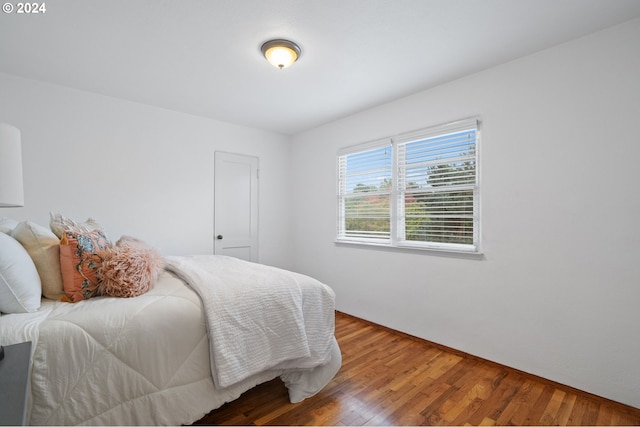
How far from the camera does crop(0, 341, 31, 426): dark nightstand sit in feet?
2.20

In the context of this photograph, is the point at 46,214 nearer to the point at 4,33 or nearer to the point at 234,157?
the point at 4,33

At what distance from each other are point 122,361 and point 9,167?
98 centimetres

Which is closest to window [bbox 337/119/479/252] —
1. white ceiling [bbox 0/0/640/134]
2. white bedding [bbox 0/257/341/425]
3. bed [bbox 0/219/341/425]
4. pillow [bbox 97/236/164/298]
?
white ceiling [bbox 0/0/640/134]

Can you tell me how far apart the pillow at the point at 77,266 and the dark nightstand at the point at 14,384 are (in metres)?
0.62

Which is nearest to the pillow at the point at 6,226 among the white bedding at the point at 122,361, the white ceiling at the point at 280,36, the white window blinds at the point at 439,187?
the white bedding at the point at 122,361

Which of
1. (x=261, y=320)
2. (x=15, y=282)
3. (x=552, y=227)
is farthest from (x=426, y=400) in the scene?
(x=15, y=282)

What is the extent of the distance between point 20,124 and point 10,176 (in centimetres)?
259

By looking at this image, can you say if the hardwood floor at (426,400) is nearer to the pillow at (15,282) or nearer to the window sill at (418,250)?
the window sill at (418,250)

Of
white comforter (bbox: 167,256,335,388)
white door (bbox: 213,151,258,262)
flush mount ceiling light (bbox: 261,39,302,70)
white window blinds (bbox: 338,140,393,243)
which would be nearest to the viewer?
white comforter (bbox: 167,256,335,388)

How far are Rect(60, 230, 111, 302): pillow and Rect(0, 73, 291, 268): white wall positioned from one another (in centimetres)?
161

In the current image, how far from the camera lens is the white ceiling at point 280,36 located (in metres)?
1.84

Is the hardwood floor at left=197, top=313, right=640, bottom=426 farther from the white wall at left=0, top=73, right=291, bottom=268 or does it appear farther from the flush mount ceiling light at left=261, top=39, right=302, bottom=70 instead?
the flush mount ceiling light at left=261, top=39, right=302, bottom=70

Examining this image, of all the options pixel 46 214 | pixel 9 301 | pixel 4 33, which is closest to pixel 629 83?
pixel 9 301

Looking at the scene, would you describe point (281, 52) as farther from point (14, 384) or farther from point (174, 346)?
point (14, 384)
